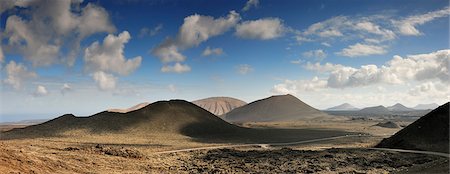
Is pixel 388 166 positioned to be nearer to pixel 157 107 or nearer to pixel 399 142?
pixel 399 142

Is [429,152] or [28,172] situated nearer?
[28,172]

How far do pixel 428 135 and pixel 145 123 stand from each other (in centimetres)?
4685

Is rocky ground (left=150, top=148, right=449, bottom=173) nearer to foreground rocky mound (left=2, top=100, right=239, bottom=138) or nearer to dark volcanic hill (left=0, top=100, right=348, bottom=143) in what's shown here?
dark volcanic hill (left=0, top=100, right=348, bottom=143)

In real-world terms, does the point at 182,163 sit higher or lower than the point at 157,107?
lower

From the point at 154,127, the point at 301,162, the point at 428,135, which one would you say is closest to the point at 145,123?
the point at 154,127

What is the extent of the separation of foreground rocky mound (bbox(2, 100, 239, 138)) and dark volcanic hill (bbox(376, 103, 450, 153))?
35.9m

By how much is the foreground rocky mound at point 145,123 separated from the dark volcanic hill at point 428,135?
35.9m

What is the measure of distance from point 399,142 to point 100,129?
46.6 metres

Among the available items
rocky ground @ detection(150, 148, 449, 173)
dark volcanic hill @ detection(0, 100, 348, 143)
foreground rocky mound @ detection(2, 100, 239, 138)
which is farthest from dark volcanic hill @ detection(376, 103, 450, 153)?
foreground rocky mound @ detection(2, 100, 239, 138)

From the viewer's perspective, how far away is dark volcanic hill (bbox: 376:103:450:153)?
38.4m

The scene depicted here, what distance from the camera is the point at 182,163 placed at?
110 feet

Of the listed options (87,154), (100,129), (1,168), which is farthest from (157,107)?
(1,168)

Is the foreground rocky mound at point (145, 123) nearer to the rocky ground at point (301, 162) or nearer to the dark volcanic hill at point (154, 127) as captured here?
the dark volcanic hill at point (154, 127)

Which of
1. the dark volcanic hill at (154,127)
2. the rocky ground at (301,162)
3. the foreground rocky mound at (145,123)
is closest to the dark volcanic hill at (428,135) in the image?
the rocky ground at (301,162)
